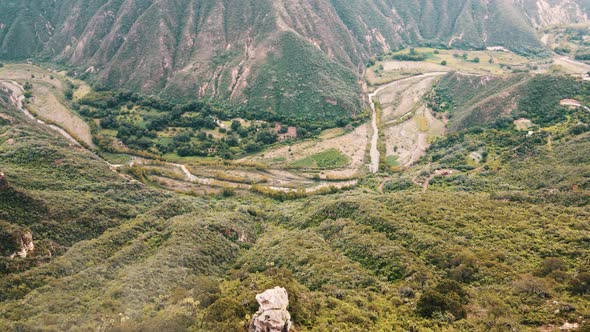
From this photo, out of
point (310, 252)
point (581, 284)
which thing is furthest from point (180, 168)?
point (581, 284)

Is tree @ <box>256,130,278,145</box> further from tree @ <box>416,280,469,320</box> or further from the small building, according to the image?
tree @ <box>416,280,469,320</box>

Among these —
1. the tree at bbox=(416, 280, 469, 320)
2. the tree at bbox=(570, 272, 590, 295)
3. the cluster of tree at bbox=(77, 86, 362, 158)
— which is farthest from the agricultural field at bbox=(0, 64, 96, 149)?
the tree at bbox=(570, 272, 590, 295)

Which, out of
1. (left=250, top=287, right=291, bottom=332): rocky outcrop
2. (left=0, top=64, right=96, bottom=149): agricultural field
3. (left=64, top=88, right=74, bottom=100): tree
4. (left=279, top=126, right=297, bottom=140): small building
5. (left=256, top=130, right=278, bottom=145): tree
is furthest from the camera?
(left=64, top=88, right=74, bottom=100): tree

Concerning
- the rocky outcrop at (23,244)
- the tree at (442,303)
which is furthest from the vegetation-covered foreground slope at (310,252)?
the rocky outcrop at (23,244)

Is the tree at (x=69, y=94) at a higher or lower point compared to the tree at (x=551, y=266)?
lower

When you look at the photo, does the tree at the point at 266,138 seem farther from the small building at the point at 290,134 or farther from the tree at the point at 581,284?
the tree at the point at 581,284

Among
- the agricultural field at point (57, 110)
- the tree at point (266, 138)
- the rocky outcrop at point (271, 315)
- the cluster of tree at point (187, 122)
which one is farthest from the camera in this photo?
the agricultural field at point (57, 110)
